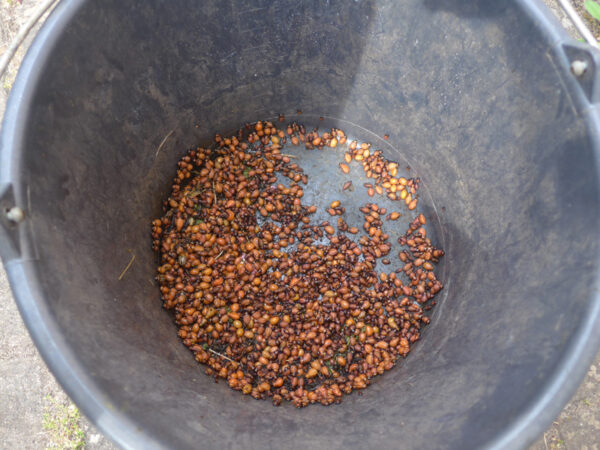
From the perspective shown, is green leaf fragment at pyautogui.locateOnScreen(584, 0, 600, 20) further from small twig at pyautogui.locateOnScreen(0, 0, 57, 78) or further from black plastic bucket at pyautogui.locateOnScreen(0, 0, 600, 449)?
small twig at pyautogui.locateOnScreen(0, 0, 57, 78)

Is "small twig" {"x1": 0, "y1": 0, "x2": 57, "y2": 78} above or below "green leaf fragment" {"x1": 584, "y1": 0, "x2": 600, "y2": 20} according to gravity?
above

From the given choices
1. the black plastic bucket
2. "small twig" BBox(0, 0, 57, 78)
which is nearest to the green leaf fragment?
the black plastic bucket

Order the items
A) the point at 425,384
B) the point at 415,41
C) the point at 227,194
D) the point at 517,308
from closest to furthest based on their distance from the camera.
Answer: the point at 517,308 → the point at 425,384 → the point at 415,41 → the point at 227,194

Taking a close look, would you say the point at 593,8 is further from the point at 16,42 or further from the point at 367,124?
the point at 16,42

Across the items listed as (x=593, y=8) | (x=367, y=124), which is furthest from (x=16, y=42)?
(x=593, y=8)

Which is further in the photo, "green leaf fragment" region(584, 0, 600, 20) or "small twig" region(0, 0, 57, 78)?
"green leaf fragment" region(584, 0, 600, 20)

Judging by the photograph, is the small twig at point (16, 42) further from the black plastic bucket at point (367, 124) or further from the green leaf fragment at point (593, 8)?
the green leaf fragment at point (593, 8)

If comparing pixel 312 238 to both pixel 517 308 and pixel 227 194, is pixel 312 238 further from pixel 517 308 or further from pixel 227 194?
pixel 517 308

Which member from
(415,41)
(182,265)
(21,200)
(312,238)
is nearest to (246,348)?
(182,265)
